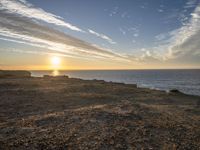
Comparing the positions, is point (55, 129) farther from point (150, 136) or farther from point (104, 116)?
point (150, 136)

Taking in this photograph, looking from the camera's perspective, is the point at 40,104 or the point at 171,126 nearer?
the point at 171,126

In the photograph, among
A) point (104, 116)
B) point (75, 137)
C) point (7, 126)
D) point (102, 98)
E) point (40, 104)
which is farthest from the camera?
point (102, 98)

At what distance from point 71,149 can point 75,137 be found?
136cm

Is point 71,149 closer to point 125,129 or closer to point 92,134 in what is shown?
point 92,134

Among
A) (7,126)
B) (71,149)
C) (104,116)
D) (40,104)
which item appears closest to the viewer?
(71,149)

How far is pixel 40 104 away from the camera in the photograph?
19672 mm

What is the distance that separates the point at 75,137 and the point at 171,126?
6.56m

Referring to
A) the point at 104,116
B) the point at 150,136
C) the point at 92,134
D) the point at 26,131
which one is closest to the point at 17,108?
the point at 26,131

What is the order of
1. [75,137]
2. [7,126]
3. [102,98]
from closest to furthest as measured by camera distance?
[75,137], [7,126], [102,98]

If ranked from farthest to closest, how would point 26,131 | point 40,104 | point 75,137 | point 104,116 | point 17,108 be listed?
point 40,104
point 17,108
point 104,116
point 26,131
point 75,137

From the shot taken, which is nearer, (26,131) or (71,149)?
(71,149)

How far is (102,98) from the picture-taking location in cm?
2495

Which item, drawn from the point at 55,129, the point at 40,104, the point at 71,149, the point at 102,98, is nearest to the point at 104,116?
the point at 55,129

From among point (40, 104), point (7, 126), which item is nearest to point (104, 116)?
point (7, 126)
